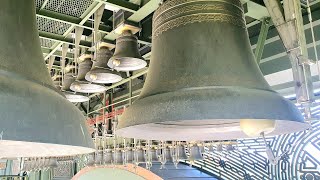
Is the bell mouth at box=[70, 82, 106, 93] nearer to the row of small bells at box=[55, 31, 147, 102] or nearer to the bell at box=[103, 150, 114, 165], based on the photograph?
the row of small bells at box=[55, 31, 147, 102]

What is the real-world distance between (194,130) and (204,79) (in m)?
0.50

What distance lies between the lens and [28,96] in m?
0.88

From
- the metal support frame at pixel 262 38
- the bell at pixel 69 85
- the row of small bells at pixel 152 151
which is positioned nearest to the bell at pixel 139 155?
the row of small bells at pixel 152 151

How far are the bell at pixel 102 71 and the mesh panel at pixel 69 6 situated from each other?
47 cm

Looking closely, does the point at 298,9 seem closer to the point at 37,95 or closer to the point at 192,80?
the point at 192,80

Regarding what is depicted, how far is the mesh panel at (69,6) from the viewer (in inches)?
111

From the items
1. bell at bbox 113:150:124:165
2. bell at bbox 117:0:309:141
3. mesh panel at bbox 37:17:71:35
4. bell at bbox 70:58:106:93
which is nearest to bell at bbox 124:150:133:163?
A: bell at bbox 113:150:124:165

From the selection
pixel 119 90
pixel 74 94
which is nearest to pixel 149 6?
pixel 74 94

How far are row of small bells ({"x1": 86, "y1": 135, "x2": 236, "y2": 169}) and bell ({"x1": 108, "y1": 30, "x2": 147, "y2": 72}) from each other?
171 centimetres

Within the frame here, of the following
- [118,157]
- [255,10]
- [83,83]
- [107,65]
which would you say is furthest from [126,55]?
[118,157]

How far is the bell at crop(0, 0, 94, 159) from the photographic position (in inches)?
31.9

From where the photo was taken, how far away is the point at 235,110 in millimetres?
1142

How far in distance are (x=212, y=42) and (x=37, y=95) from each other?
725mm

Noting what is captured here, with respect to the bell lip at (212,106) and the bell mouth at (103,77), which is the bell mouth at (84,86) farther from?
the bell lip at (212,106)
